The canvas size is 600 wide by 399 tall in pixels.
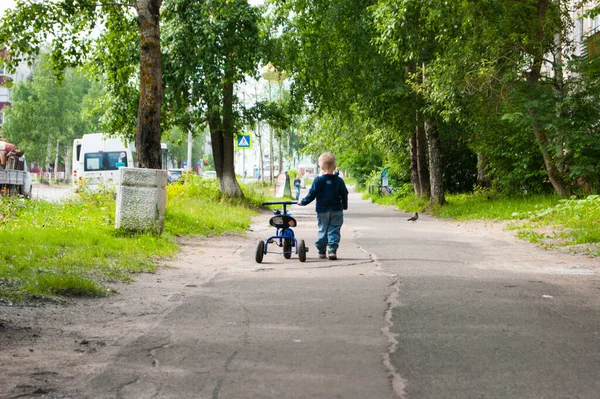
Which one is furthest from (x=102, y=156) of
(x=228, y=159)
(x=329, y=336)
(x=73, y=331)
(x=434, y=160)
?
(x=329, y=336)

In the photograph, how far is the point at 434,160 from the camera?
27094 mm

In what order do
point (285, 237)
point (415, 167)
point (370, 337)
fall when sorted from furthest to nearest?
point (415, 167) < point (285, 237) < point (370, 337)

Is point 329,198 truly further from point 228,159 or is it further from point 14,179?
point 14,179

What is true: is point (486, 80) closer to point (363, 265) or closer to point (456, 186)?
point (363, 265)

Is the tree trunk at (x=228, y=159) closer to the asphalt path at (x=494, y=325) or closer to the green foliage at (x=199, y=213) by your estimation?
the green foliage at (x=199, y=213)

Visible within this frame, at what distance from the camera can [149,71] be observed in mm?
14977

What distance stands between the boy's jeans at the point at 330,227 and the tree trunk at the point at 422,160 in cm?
1794

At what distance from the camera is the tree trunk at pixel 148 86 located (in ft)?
49.1

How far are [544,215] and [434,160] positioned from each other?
8.17 metres

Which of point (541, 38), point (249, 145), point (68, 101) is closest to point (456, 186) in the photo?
point (249, 145)

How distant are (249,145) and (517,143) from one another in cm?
1065

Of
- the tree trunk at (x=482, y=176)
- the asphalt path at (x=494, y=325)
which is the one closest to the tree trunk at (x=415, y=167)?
the tree trunk at (x=482, y=176)

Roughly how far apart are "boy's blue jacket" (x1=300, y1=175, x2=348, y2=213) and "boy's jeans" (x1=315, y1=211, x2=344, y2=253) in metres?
0.09

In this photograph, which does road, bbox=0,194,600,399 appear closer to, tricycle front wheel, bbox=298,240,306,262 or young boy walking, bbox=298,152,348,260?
tricycle front wheel, bbox=298,240,306,262
